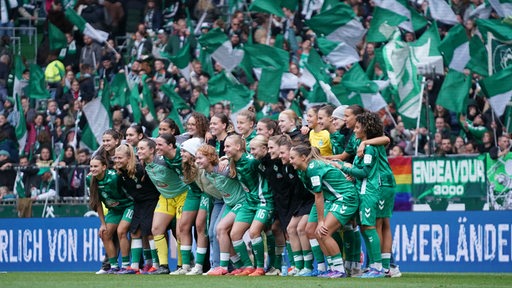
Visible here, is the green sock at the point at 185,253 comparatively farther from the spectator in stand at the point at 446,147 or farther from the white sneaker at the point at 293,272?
the spectator in stand at the point at 446,147

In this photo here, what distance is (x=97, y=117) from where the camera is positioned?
24.4 m

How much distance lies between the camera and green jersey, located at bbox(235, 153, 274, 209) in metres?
15.4

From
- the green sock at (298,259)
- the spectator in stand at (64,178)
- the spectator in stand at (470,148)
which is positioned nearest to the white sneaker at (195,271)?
the green sock at (298,259)

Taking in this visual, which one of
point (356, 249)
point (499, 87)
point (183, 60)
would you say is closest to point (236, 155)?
point (356, 249)

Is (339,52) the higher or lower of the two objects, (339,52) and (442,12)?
the lower

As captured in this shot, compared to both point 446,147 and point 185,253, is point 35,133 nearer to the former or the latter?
point 446,147

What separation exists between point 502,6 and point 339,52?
3.25 meters

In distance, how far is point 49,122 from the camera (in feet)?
85.0

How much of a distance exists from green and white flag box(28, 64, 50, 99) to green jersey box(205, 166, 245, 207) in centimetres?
1183

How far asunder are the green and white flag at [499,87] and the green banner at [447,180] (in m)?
1.89

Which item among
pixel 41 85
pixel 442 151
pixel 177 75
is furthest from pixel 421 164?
pixel 41 85

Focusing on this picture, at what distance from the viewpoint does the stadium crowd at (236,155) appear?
14.7 meters

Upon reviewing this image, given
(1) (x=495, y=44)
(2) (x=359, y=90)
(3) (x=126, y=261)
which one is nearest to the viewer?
(3) (x=126, y=261)

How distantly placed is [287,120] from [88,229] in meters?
6.46
